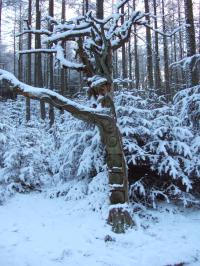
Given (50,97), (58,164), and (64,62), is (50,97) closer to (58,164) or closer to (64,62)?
(64,62)

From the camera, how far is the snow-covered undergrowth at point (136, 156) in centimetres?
752

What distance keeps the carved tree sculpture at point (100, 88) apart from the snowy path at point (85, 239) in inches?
22.2

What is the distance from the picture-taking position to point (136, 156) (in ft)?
24.6

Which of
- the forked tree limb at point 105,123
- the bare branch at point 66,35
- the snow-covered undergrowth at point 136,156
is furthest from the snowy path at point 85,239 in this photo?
the bare branch at point 66,35

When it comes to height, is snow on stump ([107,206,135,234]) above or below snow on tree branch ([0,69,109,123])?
below

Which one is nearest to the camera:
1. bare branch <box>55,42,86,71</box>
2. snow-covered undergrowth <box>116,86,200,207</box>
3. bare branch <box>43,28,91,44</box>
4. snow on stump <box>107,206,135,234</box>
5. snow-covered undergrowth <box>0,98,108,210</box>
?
snow on stump <box>107,206,135,234</box>

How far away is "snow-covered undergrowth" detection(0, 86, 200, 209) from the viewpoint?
752 centimetres

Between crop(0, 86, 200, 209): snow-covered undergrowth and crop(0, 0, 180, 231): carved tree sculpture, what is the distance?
987 mm

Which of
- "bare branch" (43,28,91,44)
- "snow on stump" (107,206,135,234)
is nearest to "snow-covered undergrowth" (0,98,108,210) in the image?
"snow on stump" (107,206,135,234)

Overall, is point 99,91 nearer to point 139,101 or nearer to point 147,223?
point 139,101

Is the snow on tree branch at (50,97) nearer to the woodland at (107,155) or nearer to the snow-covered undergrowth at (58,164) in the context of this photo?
the woodland at (107,155)

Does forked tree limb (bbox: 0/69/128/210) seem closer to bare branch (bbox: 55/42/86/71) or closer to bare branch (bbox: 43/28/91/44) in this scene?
bare branch (bbox: 55/42/86/71)

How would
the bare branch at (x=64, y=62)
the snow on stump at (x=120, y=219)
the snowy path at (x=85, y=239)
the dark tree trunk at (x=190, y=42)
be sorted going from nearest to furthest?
1. the snowy path at (x=85, y=239)
2. the snow on stump at (x=120, y=219)
3. the bare branch at (x=64, y=62)
4. the dark tree trunk at (x=190, y=42)

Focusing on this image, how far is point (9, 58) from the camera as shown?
153 feet
